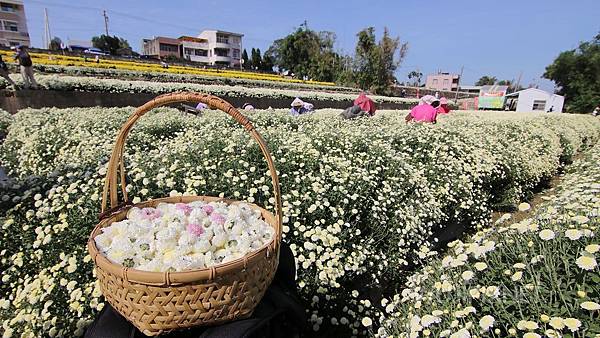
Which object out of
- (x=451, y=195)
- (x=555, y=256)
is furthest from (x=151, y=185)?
(x=451, y=195)

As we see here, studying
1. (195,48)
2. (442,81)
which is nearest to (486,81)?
(442,81)

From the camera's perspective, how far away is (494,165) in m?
4.73

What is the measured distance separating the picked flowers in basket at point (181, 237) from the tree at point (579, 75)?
50871 mm

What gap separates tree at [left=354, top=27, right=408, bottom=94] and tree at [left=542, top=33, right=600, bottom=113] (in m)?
23.1

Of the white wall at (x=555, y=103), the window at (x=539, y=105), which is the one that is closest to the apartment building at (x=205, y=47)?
the window at (x=539, y=105)

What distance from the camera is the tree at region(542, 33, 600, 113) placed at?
39.2 meters

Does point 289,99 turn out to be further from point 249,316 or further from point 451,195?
point 249,316

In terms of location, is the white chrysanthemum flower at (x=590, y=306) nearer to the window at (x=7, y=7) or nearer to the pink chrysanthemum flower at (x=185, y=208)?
the pink chrysanthemum flower at (x=185, y=208)

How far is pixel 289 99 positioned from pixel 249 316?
1644 cm

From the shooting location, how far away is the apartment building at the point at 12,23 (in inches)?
2579

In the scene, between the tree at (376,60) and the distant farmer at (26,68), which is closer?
the distant farmer at (26,68)

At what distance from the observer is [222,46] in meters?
84.2

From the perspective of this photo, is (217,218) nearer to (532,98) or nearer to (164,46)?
(532,98)

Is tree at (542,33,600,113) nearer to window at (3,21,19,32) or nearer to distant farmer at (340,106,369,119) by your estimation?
distant farmer at (340,106,369,119)
